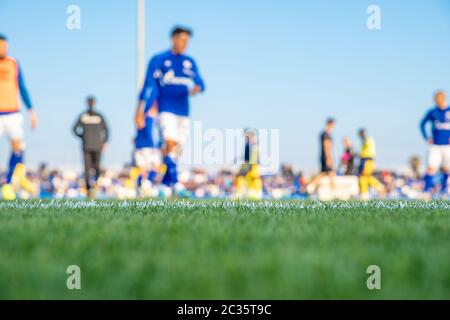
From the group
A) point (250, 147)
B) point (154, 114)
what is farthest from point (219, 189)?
point (154, 114)

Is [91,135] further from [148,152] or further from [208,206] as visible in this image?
[208,206]

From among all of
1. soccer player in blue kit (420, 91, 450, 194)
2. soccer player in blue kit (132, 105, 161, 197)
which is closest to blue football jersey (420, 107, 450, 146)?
soccer player in blue kit (420, 91, 450, 194)

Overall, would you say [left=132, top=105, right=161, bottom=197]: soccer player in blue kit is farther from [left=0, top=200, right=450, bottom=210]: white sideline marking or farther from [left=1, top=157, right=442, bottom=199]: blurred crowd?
[left=1, top=157, right=442, bottom=199]: blurred crowd

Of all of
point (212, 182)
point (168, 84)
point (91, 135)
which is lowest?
point (212, 182)

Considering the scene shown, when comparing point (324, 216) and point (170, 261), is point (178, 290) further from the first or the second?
point (324, 216)

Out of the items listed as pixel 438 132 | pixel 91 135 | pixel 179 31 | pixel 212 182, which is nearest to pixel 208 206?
pixel 179 31

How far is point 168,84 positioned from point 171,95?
0.57 feet

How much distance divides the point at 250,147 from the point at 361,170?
285cm

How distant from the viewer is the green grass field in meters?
2.03

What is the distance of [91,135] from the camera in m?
12.8

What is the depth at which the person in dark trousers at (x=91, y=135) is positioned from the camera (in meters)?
12.7

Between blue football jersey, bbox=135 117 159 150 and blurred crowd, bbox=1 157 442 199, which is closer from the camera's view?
blue football jersey, bbox=135 117 159 150

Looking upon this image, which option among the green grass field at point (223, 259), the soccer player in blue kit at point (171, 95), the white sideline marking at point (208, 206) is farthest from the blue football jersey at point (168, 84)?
the green grass field at point (223, 259)

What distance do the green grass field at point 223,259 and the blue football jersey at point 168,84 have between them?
18.5 ft
